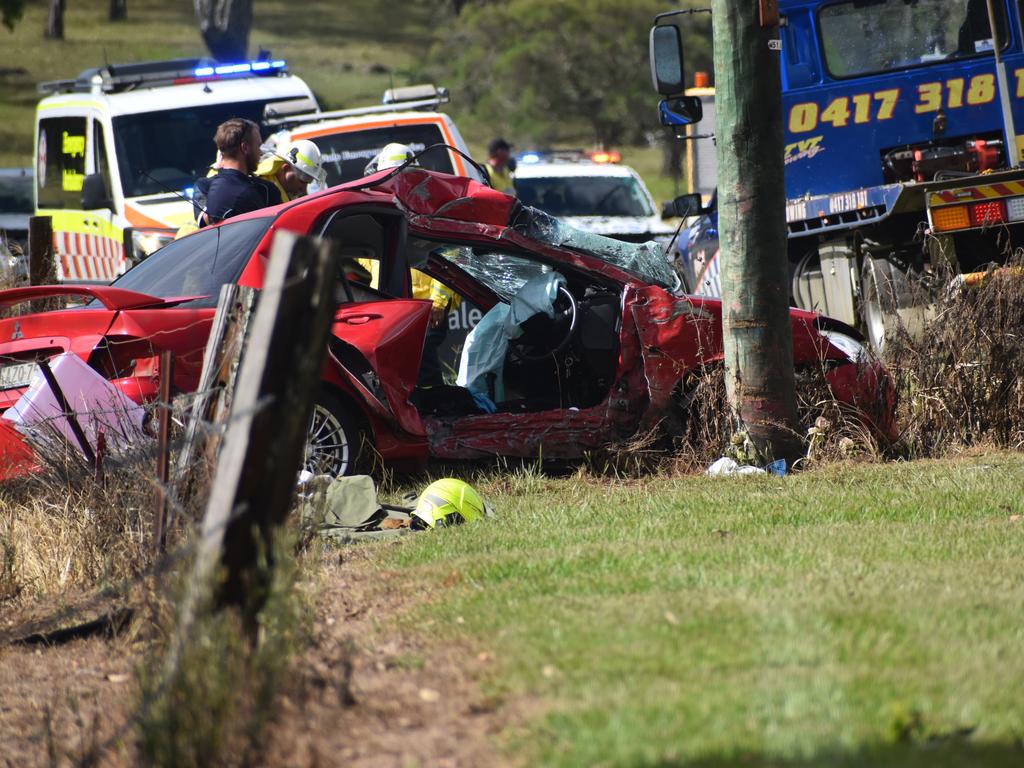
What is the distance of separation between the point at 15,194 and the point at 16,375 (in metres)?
17.3

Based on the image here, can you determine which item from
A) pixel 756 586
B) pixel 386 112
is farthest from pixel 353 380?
pixel 386 112

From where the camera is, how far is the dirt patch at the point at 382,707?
3.33 m

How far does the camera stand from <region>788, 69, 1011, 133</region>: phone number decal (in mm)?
11055

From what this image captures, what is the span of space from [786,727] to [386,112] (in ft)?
37.3

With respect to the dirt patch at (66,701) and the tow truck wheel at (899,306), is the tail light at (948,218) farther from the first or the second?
the dirt patch at (66,701)

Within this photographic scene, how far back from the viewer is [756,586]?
15.4 ft

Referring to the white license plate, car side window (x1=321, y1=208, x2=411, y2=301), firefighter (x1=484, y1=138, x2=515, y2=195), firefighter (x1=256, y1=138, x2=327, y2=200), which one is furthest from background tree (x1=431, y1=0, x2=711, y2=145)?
the white license plate

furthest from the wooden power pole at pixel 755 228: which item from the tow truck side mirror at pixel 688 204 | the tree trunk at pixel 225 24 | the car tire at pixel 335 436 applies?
the tree trunk at pixel 225 24

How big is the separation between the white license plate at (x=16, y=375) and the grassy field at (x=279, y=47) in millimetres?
29572

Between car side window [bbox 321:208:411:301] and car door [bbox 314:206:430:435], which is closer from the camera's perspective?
car door [bbox 314:206:430:435]

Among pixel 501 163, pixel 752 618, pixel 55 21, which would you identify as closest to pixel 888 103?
pixel 501 163

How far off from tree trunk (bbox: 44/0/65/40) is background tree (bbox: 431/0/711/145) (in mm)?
15655

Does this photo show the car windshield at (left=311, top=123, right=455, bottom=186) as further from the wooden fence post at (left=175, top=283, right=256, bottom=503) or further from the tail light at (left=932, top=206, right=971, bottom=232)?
the wooden fence post at (left=175, top=283, right=256, bottom=503)

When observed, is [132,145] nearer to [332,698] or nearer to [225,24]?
[332,698]
